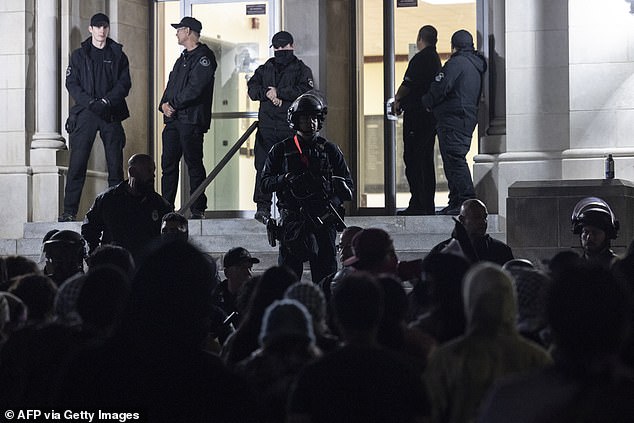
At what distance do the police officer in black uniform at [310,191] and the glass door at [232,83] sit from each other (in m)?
7.81

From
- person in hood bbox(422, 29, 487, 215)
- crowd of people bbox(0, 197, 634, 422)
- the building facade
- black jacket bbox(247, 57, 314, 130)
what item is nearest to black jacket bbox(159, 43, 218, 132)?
black jacket bbox(247, 57, 314, 130)

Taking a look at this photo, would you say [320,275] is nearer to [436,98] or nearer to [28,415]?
[436,98]

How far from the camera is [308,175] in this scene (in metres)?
11.1

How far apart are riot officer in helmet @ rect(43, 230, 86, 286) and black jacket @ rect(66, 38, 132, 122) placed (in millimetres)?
6644

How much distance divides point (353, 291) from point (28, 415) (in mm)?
1328

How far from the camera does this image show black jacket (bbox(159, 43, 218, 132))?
1573 cm

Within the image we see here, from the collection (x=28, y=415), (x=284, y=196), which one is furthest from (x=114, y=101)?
(x=28, y=415)

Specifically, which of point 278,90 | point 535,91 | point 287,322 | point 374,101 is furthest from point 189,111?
point 287,322

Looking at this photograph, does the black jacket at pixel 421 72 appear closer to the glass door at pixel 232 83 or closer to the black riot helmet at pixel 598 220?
the glass door at pixel 232 83

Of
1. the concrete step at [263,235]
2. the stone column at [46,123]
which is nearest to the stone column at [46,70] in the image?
the stone column at [46,123]

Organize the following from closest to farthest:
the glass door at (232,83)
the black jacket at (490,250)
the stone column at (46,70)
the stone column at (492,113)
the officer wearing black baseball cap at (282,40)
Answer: the black jacket at (490,250) < the officer wearing black baseball cap at (282,40) < the stone column at (492,113) < the stone column at (46,70) < the glass door at (232,83)

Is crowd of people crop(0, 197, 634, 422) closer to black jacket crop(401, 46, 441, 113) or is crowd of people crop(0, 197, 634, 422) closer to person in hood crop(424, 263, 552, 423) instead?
person in hood crop(424, 263, 552, 423)

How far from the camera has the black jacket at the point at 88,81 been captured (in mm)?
16094

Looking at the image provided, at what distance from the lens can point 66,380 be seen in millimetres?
4293
